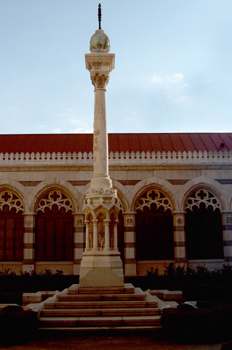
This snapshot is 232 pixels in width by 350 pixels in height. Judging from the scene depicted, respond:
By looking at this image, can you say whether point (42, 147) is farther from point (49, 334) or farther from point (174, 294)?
point (49, 334)

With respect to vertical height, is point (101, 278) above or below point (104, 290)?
above

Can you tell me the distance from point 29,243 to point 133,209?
7494mm

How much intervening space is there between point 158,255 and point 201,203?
484cm

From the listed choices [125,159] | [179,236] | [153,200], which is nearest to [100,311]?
[179,236]

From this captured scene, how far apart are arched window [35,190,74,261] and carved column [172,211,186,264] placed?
23.7 feet

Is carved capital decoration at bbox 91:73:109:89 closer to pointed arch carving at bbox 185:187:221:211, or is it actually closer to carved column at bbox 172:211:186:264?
carved column at bbox 172:211:186:264

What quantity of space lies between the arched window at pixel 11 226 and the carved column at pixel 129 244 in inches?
288

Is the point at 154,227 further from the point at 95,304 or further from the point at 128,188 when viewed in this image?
the point at 95,304

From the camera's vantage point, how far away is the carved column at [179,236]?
2505cm

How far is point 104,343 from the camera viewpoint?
985 cm

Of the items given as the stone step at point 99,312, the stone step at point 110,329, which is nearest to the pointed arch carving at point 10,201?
the stone step at point 99,312

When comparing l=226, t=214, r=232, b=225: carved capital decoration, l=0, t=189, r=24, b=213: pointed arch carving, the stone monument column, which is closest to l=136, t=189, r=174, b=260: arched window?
l=226, t=214, r=232, b=225: carved capital decoration

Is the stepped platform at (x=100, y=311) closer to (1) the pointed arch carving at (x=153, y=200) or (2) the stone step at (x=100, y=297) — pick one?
(2) the stone step at (x=100, y=297)

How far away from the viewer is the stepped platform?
36.8 ft
